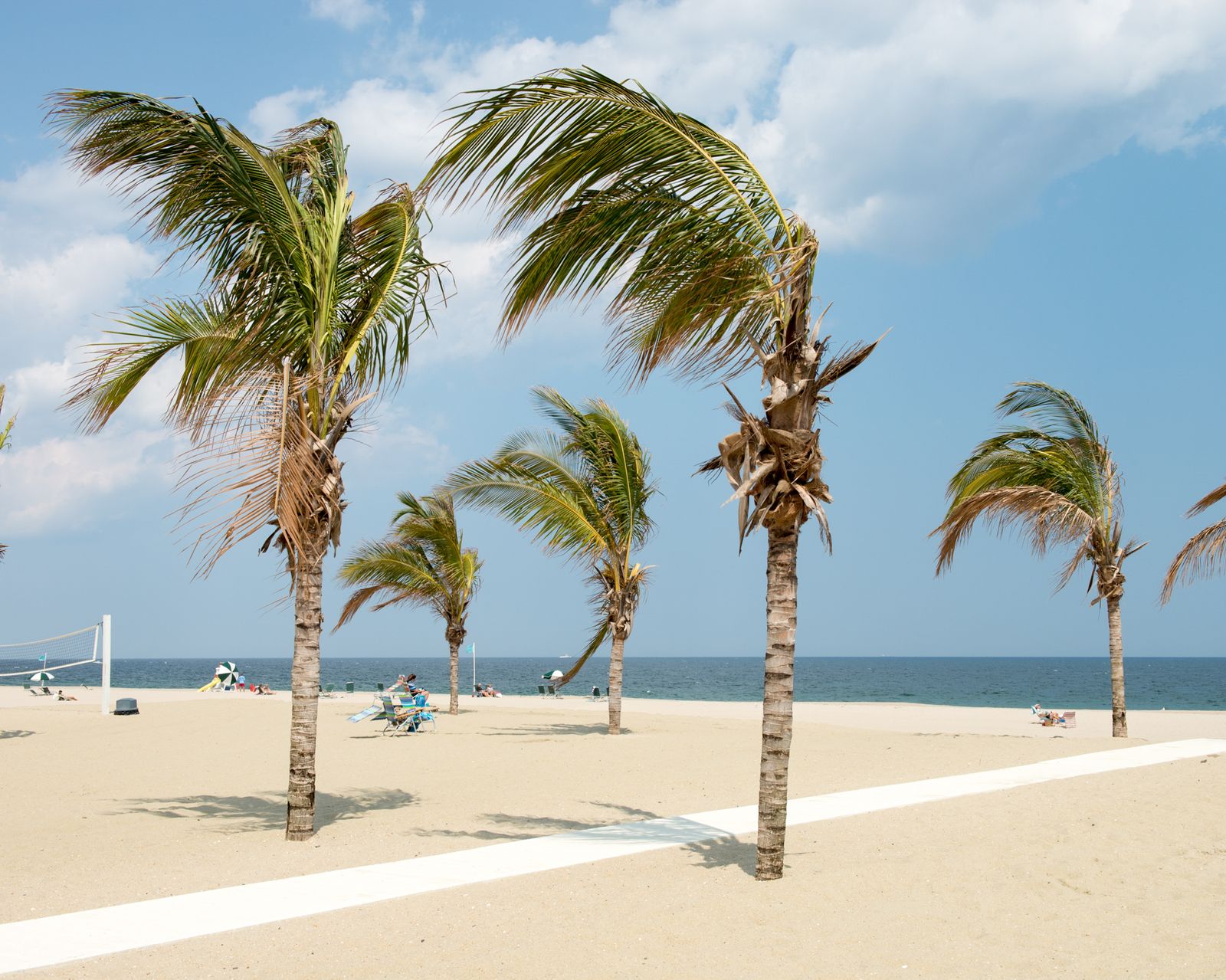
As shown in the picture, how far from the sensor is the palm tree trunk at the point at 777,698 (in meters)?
6.16

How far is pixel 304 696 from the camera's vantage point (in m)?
7.88

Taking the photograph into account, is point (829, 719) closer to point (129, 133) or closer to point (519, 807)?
point (519, 807)

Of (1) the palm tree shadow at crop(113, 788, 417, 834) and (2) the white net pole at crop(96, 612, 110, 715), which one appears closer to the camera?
(1) the palm tree shadow at crop(113, 788, 417, 834)

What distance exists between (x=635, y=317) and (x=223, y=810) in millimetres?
6246

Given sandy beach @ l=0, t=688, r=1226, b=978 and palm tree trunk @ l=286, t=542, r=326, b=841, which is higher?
A: palm tree trunk @ l=286, t=542, r=326, b=841

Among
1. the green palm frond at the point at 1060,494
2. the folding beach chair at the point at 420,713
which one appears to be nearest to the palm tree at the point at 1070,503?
the green palm frond at the point at 1060,494

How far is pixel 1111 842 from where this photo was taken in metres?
7.07

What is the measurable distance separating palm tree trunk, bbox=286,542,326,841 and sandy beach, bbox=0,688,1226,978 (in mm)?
307

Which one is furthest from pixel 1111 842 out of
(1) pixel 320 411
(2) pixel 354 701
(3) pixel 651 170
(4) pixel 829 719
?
(2) pixel 354 701

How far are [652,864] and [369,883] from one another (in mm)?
1891

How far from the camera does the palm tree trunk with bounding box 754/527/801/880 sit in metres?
6.16

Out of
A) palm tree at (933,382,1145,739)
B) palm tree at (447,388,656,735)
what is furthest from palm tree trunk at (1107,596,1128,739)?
palm tree at (447,388,656,735)

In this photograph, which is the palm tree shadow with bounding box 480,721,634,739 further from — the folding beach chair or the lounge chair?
the lounge chair

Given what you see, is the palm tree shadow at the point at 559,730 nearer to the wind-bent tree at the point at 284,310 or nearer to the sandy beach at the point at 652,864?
the sandy beach at the point at 652,864
